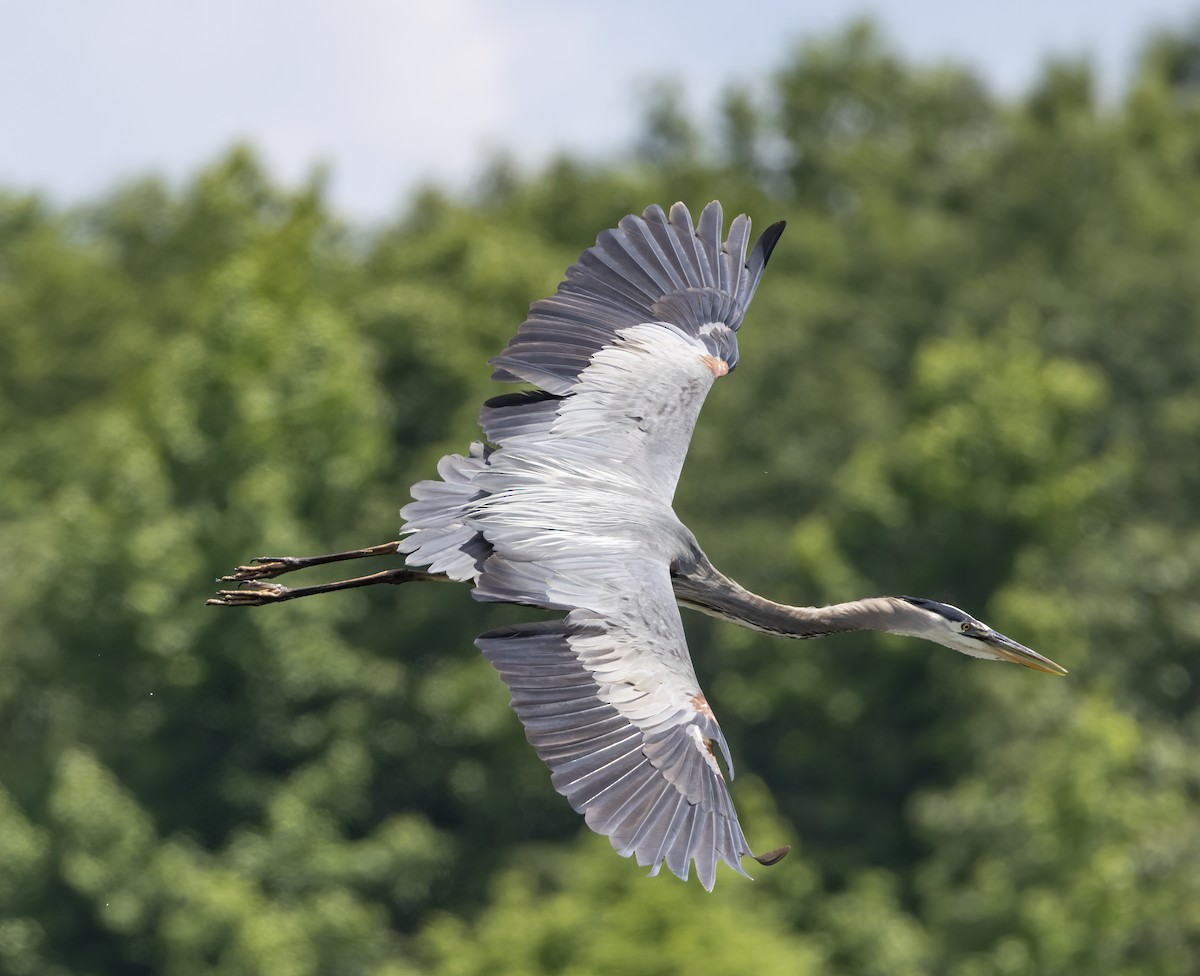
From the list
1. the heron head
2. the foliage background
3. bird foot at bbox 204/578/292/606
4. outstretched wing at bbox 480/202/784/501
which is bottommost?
the foliage background

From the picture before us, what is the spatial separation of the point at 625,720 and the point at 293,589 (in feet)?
7.80

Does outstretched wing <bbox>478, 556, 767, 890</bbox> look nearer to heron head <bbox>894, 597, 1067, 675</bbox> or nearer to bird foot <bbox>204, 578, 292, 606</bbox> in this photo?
heron head <bbox>894, 597, 1067, 675</bbox>

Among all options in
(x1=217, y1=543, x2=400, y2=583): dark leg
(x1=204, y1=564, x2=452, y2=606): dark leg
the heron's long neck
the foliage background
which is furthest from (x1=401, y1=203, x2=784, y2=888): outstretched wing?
the foliage background

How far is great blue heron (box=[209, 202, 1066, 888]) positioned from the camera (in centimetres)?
920

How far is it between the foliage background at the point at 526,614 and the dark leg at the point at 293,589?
618 inches

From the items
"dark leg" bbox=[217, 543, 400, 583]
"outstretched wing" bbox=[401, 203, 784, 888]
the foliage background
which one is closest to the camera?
"outstretched wing" bbox=[401, 203, 784, 888]

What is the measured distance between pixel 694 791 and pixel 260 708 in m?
26.2

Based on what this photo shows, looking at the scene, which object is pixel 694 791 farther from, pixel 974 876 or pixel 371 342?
pixel 371 342

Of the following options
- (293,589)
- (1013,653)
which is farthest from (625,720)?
(1013,653)

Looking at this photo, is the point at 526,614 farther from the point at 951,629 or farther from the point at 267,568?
the point at 951,629

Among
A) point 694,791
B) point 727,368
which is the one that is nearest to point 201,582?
point 727,368

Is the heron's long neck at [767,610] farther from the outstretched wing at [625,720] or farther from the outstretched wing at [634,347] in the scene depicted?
the outstretched wing at [625,720]

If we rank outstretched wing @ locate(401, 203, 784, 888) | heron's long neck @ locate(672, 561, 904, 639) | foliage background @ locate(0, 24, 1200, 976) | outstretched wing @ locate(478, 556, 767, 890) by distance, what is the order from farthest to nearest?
foliage background @ locate(0, 24, 1200, 976) < heron's long neck @ locate(672, 561, 904, 639) < outstretched wing @ locate(401, 203, 784, 888) < outstretched wing @ locate(478, 556, 767, 890)

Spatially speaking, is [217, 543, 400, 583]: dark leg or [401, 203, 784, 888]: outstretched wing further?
[217, 543, 400, 583]: dark leg
